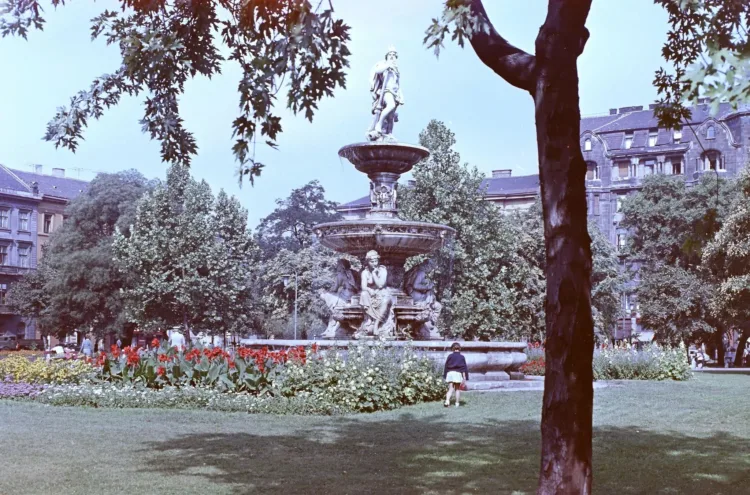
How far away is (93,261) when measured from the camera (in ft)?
192

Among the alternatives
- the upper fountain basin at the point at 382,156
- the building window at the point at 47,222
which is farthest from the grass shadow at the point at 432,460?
the building window at the point at 47,222

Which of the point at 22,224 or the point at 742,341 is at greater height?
the point at 22,224

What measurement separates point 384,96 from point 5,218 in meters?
67.0

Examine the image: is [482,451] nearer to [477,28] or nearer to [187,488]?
[187,488]

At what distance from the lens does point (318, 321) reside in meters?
55.7

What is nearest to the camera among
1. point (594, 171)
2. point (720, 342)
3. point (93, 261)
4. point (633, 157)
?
point (93, 261)

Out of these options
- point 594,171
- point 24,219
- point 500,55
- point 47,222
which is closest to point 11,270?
point 24,219

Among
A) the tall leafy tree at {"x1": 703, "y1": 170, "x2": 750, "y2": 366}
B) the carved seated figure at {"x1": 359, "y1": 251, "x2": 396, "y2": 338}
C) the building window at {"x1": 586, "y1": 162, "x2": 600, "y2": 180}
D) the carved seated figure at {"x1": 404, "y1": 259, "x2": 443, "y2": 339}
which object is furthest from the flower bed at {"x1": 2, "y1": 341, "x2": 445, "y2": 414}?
the building window at {"x1": 586, "y1": 162, "x2": 600, "y2": 180}

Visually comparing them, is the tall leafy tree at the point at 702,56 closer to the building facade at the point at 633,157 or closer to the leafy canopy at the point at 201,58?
the leafy canopy at the point at 201,58

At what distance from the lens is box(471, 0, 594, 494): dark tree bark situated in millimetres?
6594

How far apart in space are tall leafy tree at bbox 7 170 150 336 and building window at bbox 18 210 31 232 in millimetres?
20124

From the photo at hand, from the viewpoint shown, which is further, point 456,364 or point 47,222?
point 47,222

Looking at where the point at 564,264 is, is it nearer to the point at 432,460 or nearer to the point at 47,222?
the point at 432,460

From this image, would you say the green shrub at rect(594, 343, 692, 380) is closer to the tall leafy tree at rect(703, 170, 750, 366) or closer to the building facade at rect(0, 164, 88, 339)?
the tall leafy tree at rect(703, 170, 750, 366)
